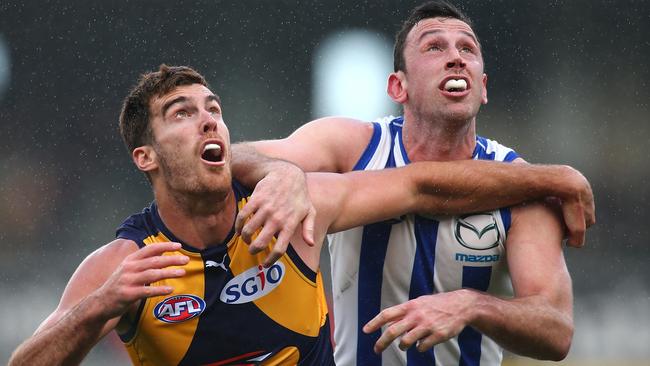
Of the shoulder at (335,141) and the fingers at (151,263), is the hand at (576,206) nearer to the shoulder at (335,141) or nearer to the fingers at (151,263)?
the shoulder at (335,141)

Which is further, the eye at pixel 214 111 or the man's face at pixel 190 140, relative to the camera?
the eye at pixel 214 111

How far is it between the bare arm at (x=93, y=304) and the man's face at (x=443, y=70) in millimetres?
1305

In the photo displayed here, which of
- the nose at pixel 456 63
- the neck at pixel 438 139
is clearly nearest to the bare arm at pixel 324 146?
the neck at pixel 438 139

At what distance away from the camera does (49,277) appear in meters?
8.91

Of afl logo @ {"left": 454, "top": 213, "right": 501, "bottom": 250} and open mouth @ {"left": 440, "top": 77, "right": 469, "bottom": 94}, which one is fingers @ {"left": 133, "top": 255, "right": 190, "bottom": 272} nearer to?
afl logo @ {"left": 454, "top": 213, "right": 501, "bottom": 250}

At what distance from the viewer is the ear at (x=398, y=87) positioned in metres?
3.97

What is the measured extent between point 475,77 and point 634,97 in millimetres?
7119

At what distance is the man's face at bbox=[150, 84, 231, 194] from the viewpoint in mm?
3225

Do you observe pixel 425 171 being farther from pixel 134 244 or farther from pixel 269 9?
pixel 269 9

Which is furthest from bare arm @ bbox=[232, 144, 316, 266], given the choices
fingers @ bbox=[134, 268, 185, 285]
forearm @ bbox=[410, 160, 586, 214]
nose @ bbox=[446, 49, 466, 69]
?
nose @ bbox=[446, 49, 466, 69]

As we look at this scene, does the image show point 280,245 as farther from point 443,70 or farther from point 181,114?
point 443,70

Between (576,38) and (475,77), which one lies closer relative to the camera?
(475,77)

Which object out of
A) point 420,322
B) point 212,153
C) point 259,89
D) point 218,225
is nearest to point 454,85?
point 212,153

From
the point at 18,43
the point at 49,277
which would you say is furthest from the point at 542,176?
the point at 18,43
